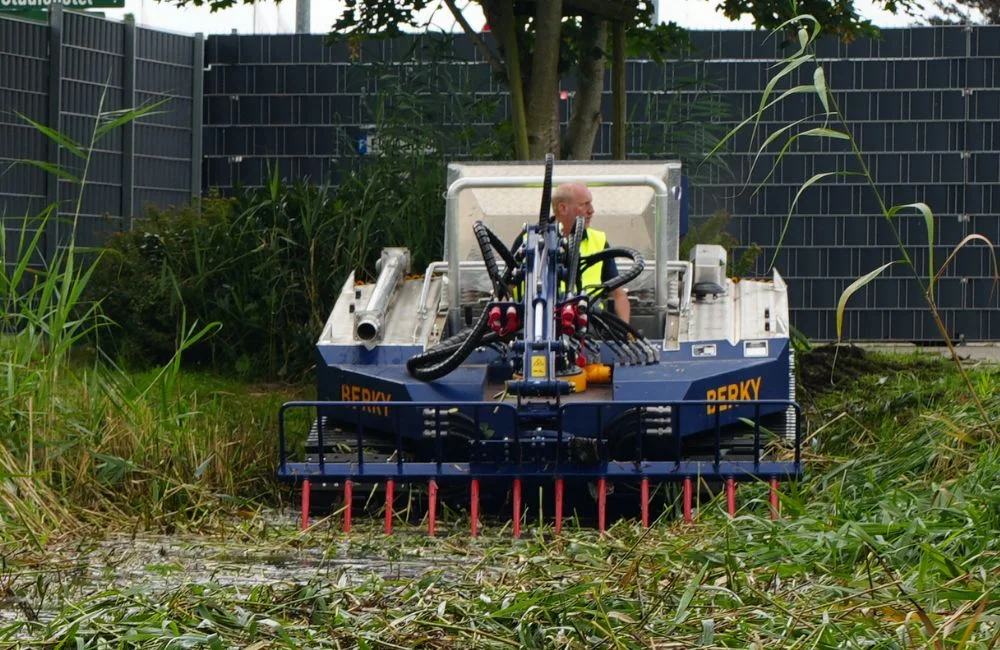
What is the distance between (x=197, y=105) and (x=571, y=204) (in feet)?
27.1

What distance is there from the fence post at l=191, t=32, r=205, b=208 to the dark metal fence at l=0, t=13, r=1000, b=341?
1 cm

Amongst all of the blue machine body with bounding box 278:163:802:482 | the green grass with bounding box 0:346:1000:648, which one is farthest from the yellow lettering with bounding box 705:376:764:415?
the green grass with bounding box 0:346:1000:648

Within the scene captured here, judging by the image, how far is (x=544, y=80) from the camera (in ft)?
43.7

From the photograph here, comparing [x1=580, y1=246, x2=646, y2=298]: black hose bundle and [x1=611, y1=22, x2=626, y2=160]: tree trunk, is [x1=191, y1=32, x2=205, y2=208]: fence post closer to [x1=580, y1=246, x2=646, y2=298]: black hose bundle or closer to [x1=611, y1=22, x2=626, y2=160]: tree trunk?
[x1=611, y1=22, x2=626, y2=160]: tree trunk

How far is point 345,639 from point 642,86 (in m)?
12.1

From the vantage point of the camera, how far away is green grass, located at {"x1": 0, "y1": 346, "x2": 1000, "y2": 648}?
15.7ft

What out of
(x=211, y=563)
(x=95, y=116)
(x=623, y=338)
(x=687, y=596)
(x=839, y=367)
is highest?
(x=95, y=116)

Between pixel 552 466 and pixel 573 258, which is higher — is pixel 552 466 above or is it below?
below

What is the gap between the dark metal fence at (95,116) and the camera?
15.5 meters

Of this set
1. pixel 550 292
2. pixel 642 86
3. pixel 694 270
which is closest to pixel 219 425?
pixel 550 292

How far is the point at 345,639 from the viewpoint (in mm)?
4949

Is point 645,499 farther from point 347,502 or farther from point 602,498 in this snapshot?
point 347,502

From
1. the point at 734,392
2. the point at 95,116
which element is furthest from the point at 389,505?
the point at 95,116

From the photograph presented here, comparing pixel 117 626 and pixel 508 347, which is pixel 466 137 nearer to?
pixel 508 347
